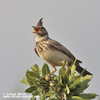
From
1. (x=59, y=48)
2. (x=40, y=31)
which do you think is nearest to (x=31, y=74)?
(x=59, y=48)

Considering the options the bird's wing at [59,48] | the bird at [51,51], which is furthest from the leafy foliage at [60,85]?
the bird's wing at [59,48]

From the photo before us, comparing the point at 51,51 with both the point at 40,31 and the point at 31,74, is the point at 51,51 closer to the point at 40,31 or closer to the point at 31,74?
the point at 40,31

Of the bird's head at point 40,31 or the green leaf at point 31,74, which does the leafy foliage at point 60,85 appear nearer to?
the green leaf at point 31,74

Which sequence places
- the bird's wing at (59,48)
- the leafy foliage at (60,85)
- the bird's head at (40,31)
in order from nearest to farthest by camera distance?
the leafy foliage at (60,85) < the bird's wing at (59,48) < the bird's head at (40,31)

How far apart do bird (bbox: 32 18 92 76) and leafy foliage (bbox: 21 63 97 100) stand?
1790 millimetres

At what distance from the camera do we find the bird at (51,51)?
5.17 m

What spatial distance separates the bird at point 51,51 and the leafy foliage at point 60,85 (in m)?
1.79

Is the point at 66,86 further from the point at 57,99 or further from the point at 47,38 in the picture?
the point at 47,38

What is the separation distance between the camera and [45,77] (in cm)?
323

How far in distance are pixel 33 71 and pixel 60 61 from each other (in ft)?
5.99

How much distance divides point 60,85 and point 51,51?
86.3 inches

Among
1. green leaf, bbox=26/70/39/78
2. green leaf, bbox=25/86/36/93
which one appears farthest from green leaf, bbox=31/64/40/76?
green leaf, bbox=25/86/36/93

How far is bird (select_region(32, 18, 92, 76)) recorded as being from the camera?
17.0 feet

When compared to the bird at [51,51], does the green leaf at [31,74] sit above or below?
below
